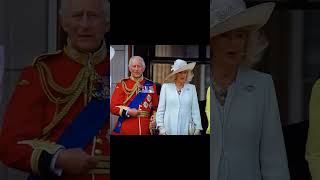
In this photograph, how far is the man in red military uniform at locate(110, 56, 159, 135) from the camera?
15.1 feet

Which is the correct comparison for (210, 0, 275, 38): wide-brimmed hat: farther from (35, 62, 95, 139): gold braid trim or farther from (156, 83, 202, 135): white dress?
(35, 62, 95, 139): gold braid trim

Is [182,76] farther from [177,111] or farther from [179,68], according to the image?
[177,111]

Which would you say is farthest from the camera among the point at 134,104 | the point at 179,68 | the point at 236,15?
the point at 236,15

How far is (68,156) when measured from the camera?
4.58m

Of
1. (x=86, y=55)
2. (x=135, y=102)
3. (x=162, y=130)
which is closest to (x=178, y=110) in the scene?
(x=162, y=130)

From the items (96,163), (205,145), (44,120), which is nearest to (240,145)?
(205,145)

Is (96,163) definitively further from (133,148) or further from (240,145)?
(240,145)

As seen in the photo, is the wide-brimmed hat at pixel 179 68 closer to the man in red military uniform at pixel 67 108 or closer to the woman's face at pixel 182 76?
the woman's face at pixel 182 76

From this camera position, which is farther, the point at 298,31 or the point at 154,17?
the point at 298,31

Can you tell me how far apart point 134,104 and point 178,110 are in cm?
29

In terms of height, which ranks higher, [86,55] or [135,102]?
[86,55]

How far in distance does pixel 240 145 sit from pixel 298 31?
888 mm

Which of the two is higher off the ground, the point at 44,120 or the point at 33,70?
the point at 33,70

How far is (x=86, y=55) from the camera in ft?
15.1
